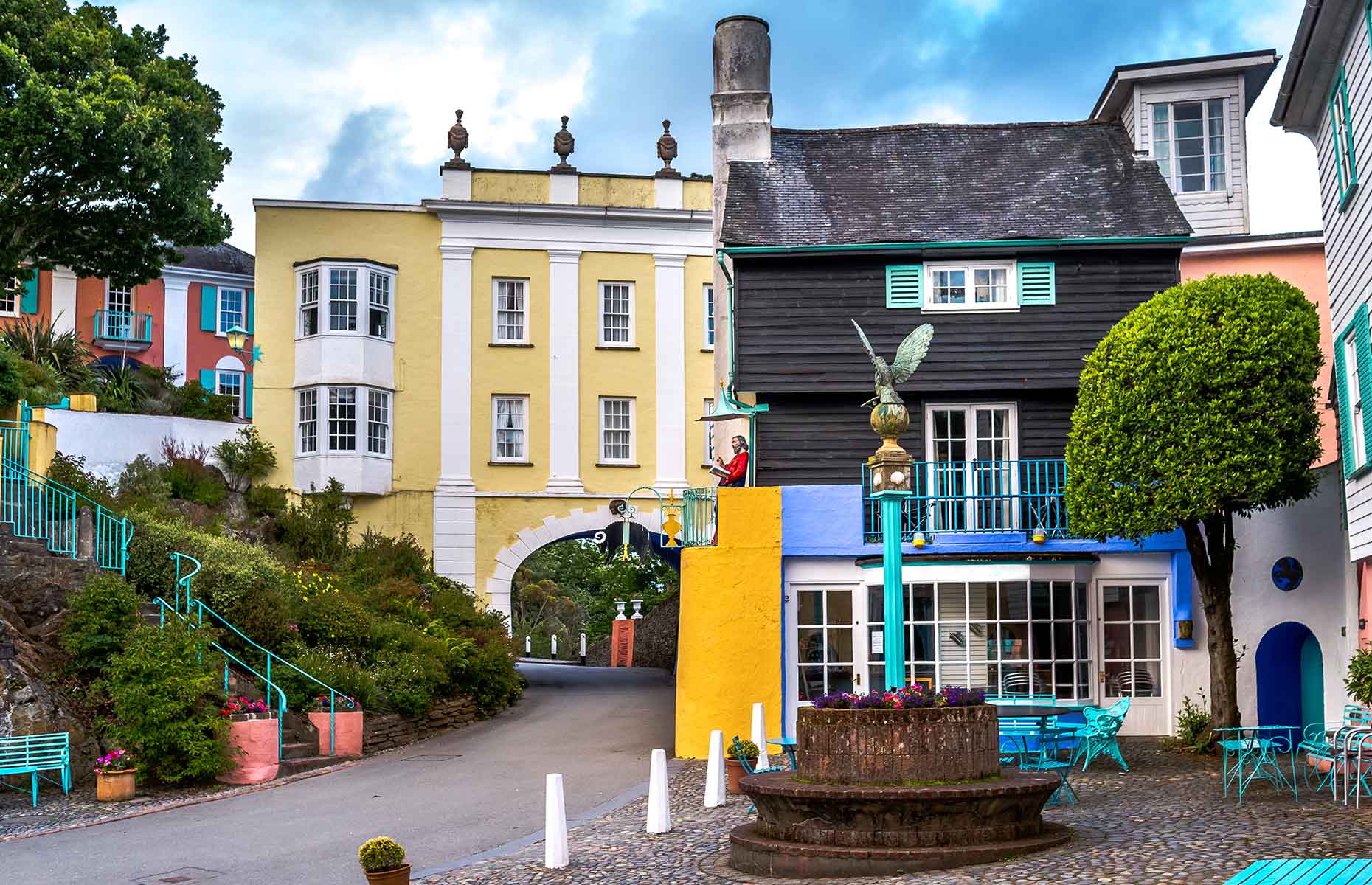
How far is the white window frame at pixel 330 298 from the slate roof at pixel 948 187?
12.4 metres

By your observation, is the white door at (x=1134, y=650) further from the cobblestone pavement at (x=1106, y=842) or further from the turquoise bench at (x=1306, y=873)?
the turquoise bench at (x=1306, y=873)

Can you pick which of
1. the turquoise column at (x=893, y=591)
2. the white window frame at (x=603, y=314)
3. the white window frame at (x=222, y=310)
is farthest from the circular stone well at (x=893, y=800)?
the white window frame at (x=222, y=310)

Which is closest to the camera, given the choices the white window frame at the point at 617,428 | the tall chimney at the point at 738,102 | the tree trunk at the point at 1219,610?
the tree trunk at the point at 1219,610

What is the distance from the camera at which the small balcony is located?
47.0 metres

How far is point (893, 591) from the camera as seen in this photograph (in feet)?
44.7

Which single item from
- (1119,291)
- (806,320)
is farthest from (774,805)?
(1119,291)

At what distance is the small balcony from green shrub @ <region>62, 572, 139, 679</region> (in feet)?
98.8

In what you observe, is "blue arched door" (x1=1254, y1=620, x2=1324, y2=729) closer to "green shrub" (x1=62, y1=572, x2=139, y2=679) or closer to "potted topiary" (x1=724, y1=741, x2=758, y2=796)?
"potted topiary" (x1=724, y1=741, x2=758, y2=796)

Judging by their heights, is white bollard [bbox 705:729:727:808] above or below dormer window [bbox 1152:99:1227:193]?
below

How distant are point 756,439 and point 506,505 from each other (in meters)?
13.0

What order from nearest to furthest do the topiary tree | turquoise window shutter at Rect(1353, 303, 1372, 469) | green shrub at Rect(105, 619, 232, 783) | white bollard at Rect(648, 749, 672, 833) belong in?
white bollard at Rect(648, 749, 672, 833) → turquoise window shutter at Rect(1353, 303, 1372, 469) → the topiary tree → green shrub at Rect(105, 619, 232, 783)

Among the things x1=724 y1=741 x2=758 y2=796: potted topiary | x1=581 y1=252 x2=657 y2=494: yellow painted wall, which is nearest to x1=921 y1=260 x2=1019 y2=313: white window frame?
x1=724 y1=741 x2=758 y2=796: potted topiary

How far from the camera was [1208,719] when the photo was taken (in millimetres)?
18562

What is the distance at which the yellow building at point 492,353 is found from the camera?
32531 mm
